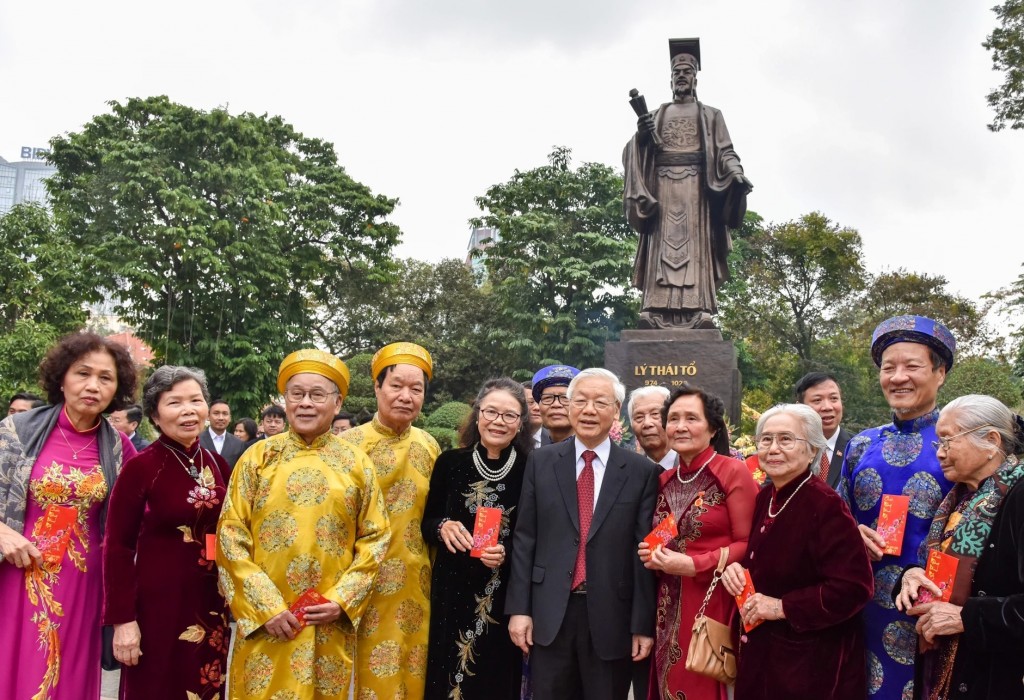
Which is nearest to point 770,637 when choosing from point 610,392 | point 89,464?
point 610,392

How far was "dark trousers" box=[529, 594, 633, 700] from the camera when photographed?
3312 mm

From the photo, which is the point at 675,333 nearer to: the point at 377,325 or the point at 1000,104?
the point at 1000,104

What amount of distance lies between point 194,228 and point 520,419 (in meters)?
17.0

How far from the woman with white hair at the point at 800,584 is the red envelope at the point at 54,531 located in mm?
2654

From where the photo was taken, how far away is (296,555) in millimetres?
3260

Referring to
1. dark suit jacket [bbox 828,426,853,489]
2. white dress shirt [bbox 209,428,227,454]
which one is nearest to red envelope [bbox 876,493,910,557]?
dark suit jacket [bbox 828,426,853,489]

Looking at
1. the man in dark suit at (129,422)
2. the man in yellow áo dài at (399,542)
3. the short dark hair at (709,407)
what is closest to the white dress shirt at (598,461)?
the short dark hair at (709,407)

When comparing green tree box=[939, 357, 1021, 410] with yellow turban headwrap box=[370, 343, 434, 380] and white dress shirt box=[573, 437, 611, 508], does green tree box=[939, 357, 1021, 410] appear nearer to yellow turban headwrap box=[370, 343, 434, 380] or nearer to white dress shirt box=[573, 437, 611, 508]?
white dress shirt box=[573, 437, 611, 508]

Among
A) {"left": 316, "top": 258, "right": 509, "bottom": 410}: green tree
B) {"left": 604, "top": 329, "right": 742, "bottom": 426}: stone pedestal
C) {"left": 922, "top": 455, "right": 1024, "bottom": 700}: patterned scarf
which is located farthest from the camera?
{"left": 316, "top": 258, "right": 509, "bottom": 410}: green tree

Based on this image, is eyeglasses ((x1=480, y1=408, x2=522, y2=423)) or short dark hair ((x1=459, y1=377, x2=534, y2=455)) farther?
short dark hair ((x1=459, y1=377, x2=534, y2=455))

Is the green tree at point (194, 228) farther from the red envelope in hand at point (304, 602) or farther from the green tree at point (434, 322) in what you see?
the red envelope in hand at point (304, 602)

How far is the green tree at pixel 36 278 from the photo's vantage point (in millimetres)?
17250

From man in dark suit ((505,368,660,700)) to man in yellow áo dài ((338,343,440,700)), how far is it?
470 millimetres

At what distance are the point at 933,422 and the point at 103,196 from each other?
1983 cm
